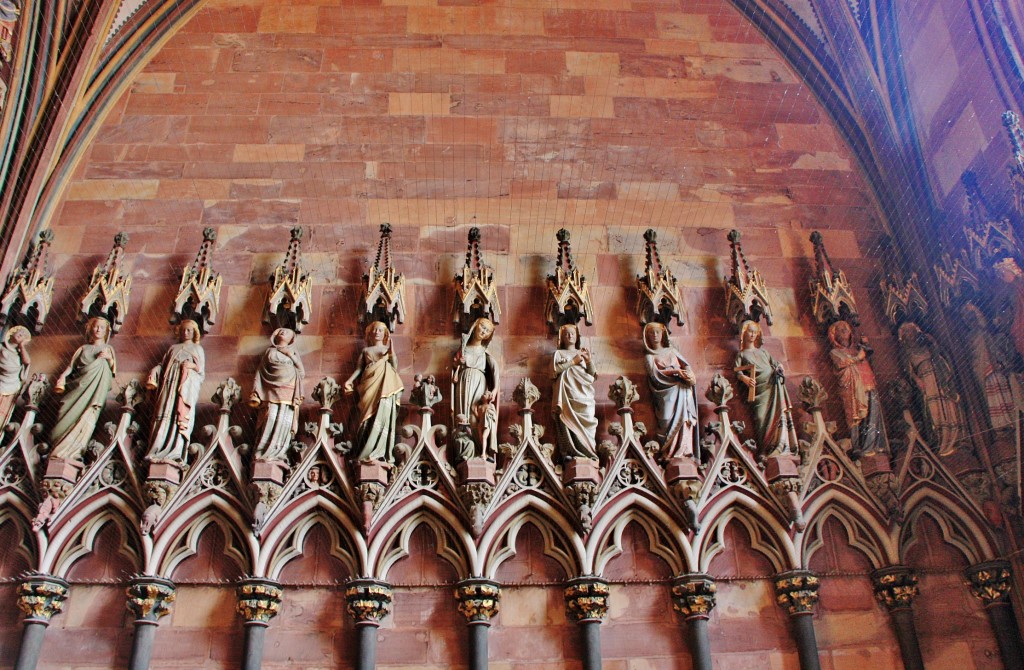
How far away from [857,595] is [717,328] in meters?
2.86

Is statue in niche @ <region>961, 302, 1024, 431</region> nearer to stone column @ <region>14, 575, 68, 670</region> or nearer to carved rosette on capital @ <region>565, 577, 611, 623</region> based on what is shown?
carved rosette on capital @ <region>565, 577, 611, 623</region>

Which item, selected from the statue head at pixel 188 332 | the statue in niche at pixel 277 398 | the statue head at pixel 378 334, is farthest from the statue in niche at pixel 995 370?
the statue head at pixel 188 332

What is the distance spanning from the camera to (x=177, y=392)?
796cm

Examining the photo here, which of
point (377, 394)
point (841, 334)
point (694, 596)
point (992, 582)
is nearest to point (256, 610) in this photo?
point (377, 394)

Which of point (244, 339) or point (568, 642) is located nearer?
point (568, 642)

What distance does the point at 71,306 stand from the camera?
8.92 metres

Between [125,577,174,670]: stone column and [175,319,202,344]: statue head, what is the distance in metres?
2.33

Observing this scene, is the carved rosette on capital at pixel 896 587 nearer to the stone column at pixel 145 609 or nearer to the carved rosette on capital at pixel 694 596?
the carved rosette on capital at pixel 694 596

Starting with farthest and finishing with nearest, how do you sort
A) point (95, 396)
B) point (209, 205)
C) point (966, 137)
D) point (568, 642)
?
point (209, 205), point (966, 137), point (95, 396), point (568, 642)

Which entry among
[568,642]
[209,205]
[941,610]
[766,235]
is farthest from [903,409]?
[209,205]

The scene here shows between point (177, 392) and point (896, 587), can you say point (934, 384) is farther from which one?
point (177, 392)

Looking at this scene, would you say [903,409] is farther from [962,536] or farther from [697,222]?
[697,222]

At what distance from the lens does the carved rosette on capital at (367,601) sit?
284 inches

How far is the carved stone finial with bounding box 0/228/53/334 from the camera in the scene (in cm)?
844
